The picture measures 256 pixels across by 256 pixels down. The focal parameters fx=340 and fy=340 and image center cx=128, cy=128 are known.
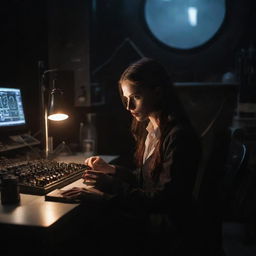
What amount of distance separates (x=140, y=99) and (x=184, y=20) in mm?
1755

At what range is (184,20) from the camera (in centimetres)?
290

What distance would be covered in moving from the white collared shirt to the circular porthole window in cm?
155

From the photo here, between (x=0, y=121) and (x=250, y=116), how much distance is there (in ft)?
5.85

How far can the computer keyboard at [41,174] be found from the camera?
1.23 m

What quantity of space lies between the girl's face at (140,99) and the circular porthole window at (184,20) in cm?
164

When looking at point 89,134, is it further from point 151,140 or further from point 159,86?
point 159,86

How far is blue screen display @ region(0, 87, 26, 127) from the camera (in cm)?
179

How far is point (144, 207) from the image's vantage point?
1.22 metres

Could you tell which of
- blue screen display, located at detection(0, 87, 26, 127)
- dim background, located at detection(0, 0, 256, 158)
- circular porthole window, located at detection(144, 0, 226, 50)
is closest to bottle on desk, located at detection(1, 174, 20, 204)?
blue screen display, located at detection(0, 87, 26, 127)

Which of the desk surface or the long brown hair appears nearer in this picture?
the desk surface

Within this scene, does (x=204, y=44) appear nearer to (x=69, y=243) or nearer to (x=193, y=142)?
(x=193, y=142)

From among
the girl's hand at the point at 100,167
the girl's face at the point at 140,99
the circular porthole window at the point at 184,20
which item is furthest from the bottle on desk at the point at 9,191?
the circular porthole window at the point at 184,20

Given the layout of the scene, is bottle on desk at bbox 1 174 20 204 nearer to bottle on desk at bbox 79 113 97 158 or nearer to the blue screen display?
the blue screen display

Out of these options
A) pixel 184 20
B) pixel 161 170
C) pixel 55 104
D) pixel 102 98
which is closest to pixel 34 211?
pixel 161 170
